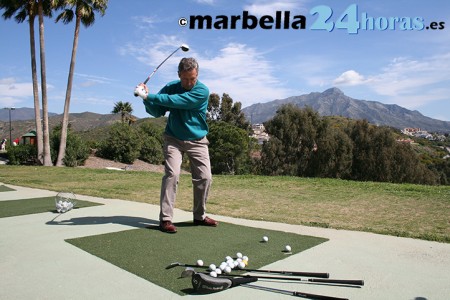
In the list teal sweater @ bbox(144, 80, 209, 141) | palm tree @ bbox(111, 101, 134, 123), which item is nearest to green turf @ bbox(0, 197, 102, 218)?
teal sweater @ bbox(144, 80, 209, 141)

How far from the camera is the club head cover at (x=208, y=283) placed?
9.34 feet

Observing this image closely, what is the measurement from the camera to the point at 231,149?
49156 millimetres

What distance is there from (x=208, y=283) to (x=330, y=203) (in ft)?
18.8

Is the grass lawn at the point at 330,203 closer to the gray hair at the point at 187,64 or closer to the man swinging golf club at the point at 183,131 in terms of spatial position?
the man swinging golf club at the point at 183,131

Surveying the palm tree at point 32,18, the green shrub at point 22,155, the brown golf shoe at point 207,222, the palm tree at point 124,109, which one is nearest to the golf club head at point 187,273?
the brown golf shoe at point 207,222

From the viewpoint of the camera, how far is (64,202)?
630 cm

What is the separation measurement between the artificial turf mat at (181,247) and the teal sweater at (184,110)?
4.17 feet

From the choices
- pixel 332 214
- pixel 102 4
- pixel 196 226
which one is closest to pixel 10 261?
pixel 196 226

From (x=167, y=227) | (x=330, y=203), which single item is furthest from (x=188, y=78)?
(x=330, y=203)

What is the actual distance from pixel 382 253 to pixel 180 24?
6.67m

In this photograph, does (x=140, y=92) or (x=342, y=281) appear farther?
(x=140, y=92)

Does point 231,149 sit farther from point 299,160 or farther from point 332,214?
point 332,214

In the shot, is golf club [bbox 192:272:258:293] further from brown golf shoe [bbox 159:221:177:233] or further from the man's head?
the man's head

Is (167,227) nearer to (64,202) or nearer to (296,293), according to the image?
(296,293)
